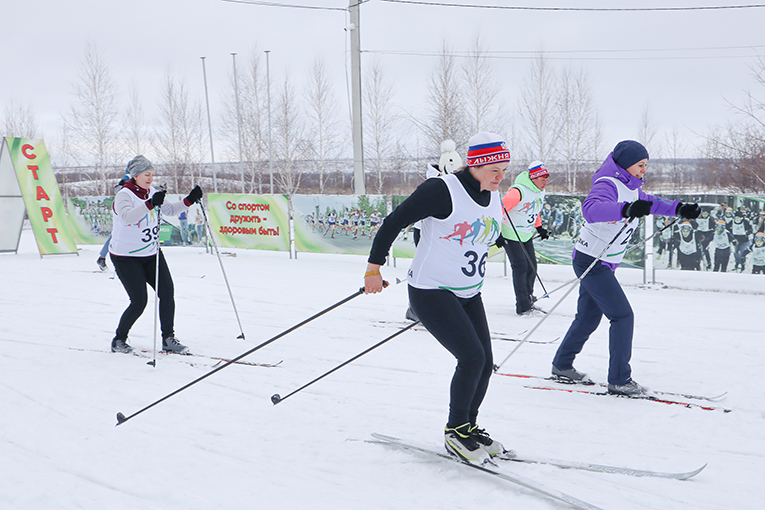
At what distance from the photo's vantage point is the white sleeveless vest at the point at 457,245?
8.86 feet

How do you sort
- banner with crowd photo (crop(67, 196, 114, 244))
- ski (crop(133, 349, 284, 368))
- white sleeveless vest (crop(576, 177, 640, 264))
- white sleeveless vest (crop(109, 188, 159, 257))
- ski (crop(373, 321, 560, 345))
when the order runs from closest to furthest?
white sleeveless vest (crop(576, 177, 640, 264)) → ski (crop(133, 349, 284, 368)) → white sleeveless vest (crop(109, 188, 159, 257)) → ski (crop(373, 321, 560, 345)) → banner with crowd photo (crop(67, 196, 114, 244))

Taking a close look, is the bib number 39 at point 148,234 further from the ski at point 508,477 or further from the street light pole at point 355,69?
the street light pole at point 355,69

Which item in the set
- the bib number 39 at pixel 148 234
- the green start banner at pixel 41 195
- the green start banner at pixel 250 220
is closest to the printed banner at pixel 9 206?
the green start banner at pixel 41 195

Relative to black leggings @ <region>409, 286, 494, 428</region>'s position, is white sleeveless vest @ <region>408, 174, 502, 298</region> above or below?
above

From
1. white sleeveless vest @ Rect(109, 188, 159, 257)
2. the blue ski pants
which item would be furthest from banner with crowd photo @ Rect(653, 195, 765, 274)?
white sleeveless vest @ Rect(109, 188, 159, 257)

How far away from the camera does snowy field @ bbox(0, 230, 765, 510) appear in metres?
2.68

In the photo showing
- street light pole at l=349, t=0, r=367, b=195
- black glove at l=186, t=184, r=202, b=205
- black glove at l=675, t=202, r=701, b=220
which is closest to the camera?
black glove at l=675, t=202, r=701, b=220

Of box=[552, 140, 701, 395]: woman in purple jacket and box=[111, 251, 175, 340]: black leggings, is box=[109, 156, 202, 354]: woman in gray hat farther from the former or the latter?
box=[552, 140, 701, 395]: woman in purple jacket

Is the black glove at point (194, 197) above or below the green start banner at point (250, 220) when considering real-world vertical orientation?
above

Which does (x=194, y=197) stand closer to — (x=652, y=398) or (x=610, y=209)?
(x=610, y=209)

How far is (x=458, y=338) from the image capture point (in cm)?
275

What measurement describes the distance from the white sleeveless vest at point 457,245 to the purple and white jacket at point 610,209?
98 centimetres

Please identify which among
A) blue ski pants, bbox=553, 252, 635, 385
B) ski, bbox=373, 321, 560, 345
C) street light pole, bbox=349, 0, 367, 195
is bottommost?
ski, bbox=373, 321, 560, 345

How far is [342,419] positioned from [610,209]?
210 cm
